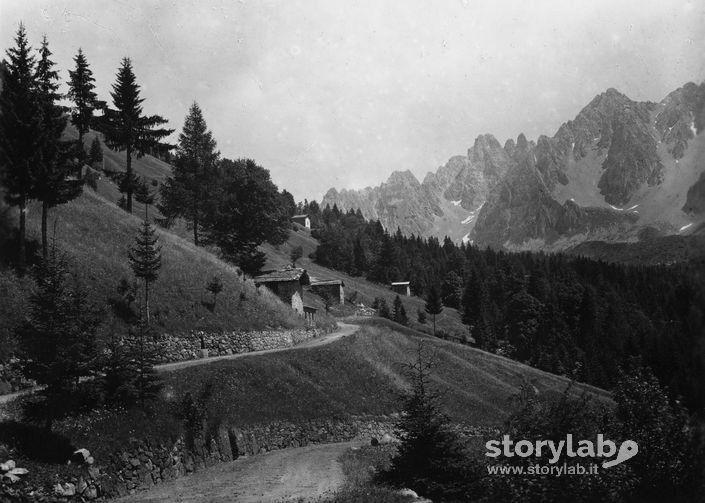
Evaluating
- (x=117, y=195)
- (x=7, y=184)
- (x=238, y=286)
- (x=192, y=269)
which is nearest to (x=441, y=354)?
(x=238, y=286)

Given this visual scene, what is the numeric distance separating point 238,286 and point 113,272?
38.1 ft

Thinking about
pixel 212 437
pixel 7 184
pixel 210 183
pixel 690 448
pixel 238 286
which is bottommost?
pixel 212 437

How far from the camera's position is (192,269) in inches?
1907

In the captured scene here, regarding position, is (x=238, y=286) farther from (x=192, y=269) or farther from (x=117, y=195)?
(x=117, y=195)

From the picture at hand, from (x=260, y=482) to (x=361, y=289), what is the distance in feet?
359

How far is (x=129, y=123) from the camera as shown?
5641 cm

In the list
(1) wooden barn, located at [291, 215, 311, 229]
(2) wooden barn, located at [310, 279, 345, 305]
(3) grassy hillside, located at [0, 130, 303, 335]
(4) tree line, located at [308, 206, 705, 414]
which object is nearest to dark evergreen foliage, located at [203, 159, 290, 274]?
(3) grassy hillside, located at [0, 130, 303, 335]

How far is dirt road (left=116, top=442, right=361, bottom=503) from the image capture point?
65.9 feet

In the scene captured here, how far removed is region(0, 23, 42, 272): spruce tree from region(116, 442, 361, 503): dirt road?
67.3ft

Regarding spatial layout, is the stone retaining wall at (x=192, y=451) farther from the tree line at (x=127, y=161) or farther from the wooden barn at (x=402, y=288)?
the wooden barn at (x=402, y=288)

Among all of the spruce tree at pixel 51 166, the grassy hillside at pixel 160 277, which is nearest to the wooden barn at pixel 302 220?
the grassy hillside at pixel 160 277

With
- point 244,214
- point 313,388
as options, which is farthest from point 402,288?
point 313,388

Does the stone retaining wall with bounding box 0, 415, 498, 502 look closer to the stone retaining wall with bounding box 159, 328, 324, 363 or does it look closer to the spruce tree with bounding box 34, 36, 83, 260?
the stone retaining wall with bounding box 159, 328, 324, 363

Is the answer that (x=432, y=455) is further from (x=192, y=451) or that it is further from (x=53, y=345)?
(x=53, y=345)
